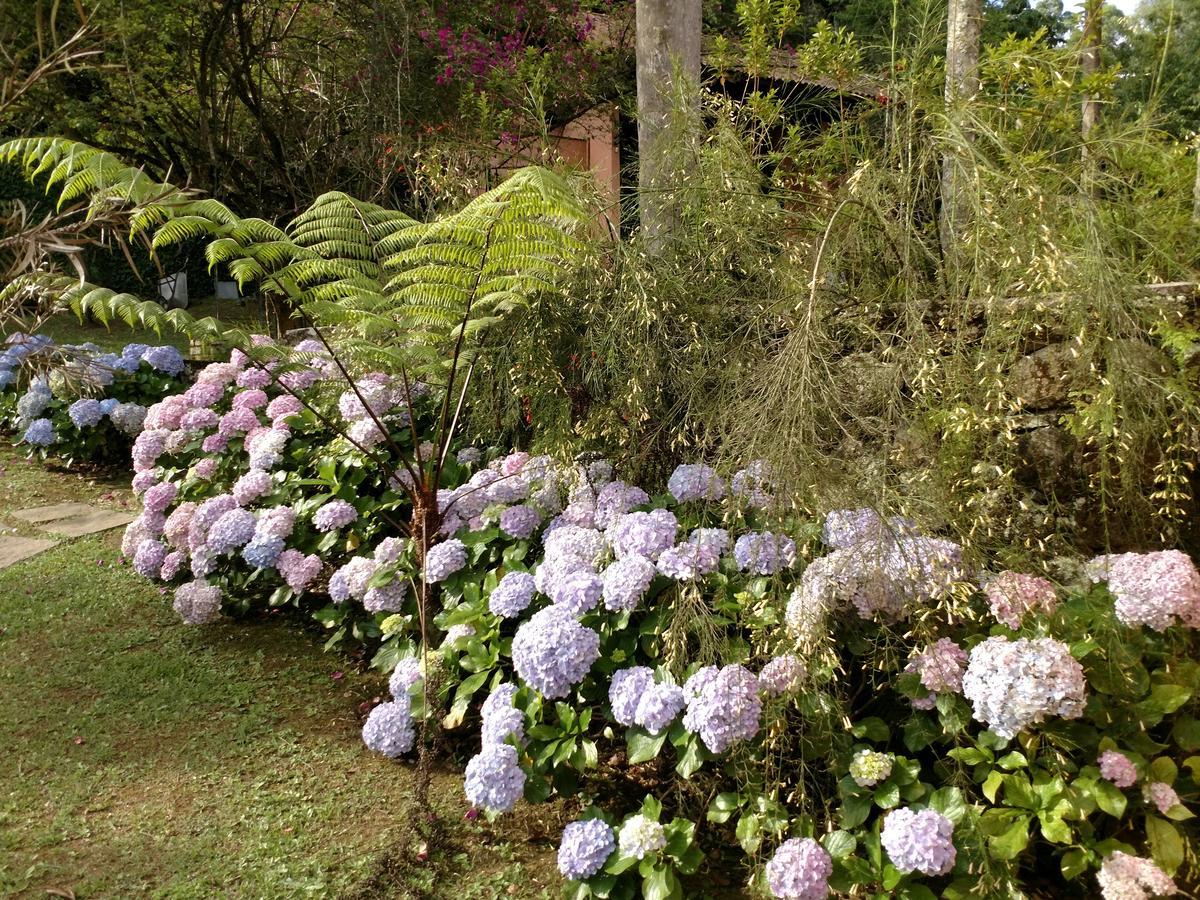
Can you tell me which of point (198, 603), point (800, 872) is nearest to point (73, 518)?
point (198, 603)

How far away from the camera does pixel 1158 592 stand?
206cm

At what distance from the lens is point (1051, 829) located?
1.89m

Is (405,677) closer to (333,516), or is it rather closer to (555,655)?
(555,655)

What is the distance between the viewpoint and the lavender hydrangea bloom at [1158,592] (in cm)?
205

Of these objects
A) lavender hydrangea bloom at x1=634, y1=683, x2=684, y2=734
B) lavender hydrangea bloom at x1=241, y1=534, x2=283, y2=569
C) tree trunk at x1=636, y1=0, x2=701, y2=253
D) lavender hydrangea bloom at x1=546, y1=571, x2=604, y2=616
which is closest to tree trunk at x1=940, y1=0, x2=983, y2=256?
tree trunk at x1=636, y1=0, x2=701, y2=253

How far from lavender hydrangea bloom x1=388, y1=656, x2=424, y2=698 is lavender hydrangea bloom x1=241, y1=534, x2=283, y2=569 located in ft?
2.63

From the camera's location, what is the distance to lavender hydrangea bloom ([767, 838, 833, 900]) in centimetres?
189

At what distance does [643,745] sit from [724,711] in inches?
9.2

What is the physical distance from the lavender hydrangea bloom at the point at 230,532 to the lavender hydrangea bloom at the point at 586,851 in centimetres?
177

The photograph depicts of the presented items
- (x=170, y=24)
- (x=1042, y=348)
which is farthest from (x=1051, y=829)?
(x=170, y=24)

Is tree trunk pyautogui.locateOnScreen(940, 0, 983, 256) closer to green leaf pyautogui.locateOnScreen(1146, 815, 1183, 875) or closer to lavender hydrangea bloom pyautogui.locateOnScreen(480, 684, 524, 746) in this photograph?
green leaf pyautogui.locateOnScreen(1146, 815, 1183, 875)

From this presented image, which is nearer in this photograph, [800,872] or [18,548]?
[800,872]

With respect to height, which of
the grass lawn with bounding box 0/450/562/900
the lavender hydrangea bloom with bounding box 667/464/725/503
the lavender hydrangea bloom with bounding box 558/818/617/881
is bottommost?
the grass lawn with bounding box 0/450/562/900

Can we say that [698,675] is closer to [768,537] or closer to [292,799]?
[768,537]
